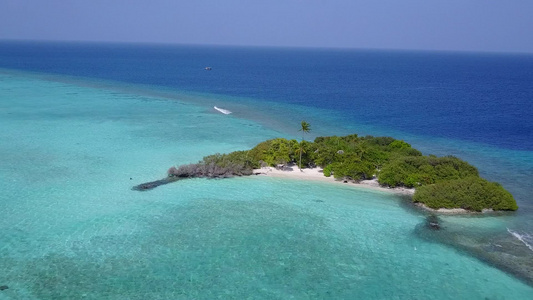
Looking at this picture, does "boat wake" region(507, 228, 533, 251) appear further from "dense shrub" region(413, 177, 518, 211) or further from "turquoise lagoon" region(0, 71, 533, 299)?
"dense shrub" region(413, 177, 518, 211)

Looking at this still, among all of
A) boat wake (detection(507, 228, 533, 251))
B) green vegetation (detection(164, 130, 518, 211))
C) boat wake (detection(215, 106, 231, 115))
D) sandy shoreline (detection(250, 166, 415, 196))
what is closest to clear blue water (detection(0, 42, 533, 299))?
boat wake (detection(507, 228, 533, 251))

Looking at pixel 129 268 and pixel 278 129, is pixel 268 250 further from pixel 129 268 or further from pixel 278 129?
pixel 278 129

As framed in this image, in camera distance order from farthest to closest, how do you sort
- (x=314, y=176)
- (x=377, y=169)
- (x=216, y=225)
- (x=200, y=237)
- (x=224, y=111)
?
(x=224, y=111) < (x=377, y=169) < (x=314, y=176) < (x=216, y=225) < (x=200, y=237)

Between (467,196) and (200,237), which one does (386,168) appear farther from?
(200,237)

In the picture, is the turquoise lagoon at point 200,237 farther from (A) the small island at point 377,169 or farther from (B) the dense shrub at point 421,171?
(B) the dense shrub at point 421,171

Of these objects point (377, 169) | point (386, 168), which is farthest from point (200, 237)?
point (377, 169)

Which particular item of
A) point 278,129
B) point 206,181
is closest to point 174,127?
point 278,129
